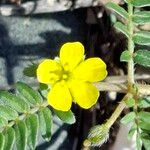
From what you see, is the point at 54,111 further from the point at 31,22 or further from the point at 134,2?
the point at 31,22

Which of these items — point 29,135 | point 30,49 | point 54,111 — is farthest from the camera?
point 30,49

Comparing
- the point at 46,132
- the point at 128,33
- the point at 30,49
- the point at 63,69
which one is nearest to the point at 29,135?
the point at 46,132

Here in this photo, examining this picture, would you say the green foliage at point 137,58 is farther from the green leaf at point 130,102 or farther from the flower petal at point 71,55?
the flower petal at point 71,55

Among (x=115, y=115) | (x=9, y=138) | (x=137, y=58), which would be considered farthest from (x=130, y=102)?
(x=9, y=138)

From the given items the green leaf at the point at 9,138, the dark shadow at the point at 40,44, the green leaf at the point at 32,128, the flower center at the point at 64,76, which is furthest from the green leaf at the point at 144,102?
the dark shadow at the point at 40,44

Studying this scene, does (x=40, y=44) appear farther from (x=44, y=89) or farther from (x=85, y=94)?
(x=85, y=94)

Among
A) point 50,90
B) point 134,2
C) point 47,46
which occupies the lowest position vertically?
point 47,46
